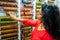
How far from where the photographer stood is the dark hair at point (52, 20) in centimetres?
126

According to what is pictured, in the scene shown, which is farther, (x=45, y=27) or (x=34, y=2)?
(x=34, y=2)

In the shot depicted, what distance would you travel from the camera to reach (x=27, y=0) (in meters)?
1.84

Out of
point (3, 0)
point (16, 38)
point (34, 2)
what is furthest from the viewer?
point (34, 2)

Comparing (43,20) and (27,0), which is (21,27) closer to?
(27,0)

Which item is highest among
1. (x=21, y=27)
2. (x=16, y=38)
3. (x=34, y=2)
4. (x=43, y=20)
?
(x=34, y=2)

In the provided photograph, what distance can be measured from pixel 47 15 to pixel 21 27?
0.55 meters

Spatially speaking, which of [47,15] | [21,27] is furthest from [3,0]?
[47,15]

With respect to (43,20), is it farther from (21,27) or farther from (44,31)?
(21,27)

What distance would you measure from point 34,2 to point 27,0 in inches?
5.4

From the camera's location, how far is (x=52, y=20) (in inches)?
50.1

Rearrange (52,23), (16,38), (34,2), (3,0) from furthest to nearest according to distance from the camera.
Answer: (34,2) → (16,38) → (3,0) → (52,23)

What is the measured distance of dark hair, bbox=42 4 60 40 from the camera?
4.15 feet

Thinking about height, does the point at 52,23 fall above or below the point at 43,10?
below

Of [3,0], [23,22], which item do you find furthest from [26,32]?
[3,0]
